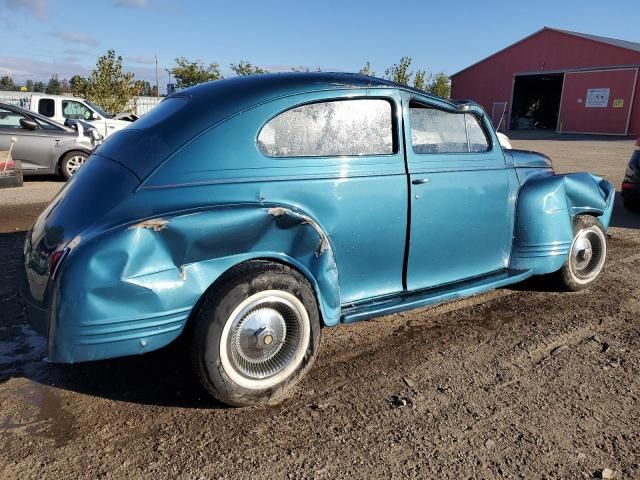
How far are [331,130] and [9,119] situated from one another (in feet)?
30.5

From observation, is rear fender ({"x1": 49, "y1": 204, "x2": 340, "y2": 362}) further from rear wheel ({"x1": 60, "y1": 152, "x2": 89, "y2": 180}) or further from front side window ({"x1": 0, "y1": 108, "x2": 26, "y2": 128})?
front side window ({"x1": 0, "y1": 108, "x2": 26, "y2": 128})

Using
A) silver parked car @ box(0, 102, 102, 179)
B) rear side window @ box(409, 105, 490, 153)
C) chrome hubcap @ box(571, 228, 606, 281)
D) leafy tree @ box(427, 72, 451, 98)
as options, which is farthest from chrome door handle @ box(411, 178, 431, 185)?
leafy tree @ box(427, 72, 451, 98)

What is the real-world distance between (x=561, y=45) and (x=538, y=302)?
35.6 m

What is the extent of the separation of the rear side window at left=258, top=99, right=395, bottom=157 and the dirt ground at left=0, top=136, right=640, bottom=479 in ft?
4.43

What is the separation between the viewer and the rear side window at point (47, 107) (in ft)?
46.5

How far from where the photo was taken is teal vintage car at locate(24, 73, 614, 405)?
8.31 feet

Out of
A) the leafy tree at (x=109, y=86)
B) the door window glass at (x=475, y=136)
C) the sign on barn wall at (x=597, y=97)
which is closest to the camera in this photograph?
the door window glass at (x=475, y=136)

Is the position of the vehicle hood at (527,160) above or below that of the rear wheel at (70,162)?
above

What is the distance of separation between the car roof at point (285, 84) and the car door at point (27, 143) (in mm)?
7932

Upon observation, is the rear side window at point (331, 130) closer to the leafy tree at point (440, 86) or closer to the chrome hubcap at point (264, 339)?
the chrome hubcap at point (264, 339)

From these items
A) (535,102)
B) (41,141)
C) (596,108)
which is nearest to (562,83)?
(596,108)

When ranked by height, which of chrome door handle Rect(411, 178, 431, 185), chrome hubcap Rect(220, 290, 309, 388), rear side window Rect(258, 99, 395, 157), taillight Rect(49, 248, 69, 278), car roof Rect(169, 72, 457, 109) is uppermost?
car roof Rect(169, 72, 457, 109)

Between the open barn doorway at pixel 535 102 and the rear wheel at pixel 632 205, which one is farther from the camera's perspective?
the open barn doorway at pixel 535 102

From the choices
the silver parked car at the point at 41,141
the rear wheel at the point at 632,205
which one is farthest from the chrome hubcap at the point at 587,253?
the silver parked car at the point at 41,141
